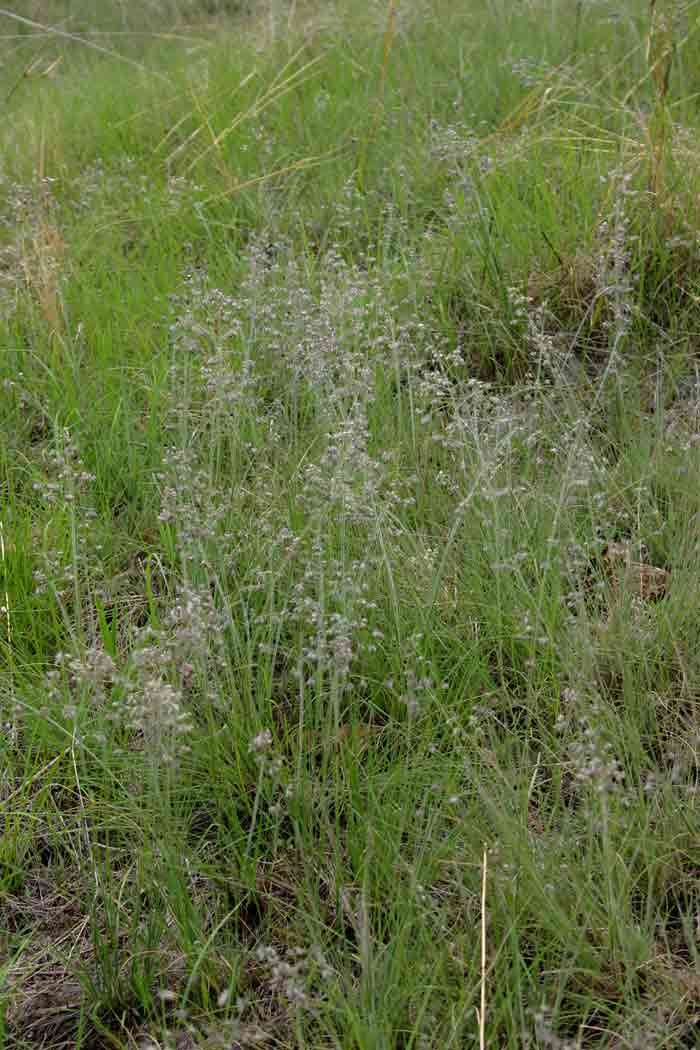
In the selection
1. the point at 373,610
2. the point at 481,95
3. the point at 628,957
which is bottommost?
the point at 628,957

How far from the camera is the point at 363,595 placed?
7.43ft

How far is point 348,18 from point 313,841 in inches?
171

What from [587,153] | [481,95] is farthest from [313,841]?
[481,95]

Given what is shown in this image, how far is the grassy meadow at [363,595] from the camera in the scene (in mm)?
1698

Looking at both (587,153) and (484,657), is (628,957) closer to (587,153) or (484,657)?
(484,657)

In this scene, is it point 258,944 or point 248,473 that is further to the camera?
point 248,473

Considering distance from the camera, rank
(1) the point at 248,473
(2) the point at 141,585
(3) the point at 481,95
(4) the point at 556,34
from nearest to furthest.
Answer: (2) the point at 141,585, (1) the point at 248,473, (3) the point at 481,95, (4) the point at 556,34

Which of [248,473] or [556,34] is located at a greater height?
[556,34]

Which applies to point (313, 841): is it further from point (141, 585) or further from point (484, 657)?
point (141, 585)

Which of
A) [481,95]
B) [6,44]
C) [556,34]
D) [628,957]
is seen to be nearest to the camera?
[628,957]

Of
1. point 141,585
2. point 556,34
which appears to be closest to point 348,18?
point 556,34

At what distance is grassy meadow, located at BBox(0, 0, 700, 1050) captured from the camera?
170 centimetres

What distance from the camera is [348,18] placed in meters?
5.16

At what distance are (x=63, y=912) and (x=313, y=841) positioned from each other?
0.45 m
